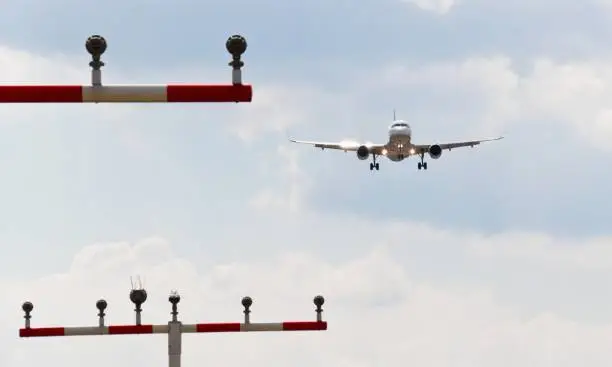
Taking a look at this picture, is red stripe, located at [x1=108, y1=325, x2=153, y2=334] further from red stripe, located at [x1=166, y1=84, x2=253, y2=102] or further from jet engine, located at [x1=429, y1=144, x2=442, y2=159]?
jet engine, located at [x1=429, y1=144, x2=442, y2=159]

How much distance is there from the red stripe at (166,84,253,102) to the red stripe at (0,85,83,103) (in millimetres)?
785

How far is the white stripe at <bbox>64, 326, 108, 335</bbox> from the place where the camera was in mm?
19688

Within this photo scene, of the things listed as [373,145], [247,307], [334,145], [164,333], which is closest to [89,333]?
[164,333]

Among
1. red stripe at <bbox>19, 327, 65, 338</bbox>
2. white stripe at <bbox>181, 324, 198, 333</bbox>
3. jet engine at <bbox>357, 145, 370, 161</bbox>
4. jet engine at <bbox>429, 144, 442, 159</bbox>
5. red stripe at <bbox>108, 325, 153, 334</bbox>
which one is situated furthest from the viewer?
jet engine at <bbox>429, 144, 442, 159</bbox>

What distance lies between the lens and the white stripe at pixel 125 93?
9648mm

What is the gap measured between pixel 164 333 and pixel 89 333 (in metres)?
1.30

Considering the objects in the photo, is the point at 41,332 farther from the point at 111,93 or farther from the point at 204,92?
the point at 204,92

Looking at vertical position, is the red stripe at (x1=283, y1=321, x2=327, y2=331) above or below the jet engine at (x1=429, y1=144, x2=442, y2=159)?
below

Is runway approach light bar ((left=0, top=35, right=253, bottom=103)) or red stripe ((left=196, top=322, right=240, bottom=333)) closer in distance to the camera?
runway approach light bar ((left=0, top=35, right=253, bottom=103))

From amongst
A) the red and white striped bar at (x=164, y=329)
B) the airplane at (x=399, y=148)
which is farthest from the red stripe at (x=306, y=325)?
the airplane at (x=399, y=148)

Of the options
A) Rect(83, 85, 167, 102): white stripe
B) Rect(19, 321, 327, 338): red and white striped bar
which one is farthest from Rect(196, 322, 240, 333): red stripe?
Rect(83, 85, 167, 102): white stripe

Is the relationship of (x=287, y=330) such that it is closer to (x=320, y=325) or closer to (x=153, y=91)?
(x=320, y=325)

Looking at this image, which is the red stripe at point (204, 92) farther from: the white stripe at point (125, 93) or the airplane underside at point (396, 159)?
the airplane underside at point (396, 159)

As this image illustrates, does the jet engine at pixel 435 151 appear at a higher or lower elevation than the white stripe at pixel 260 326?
higher
